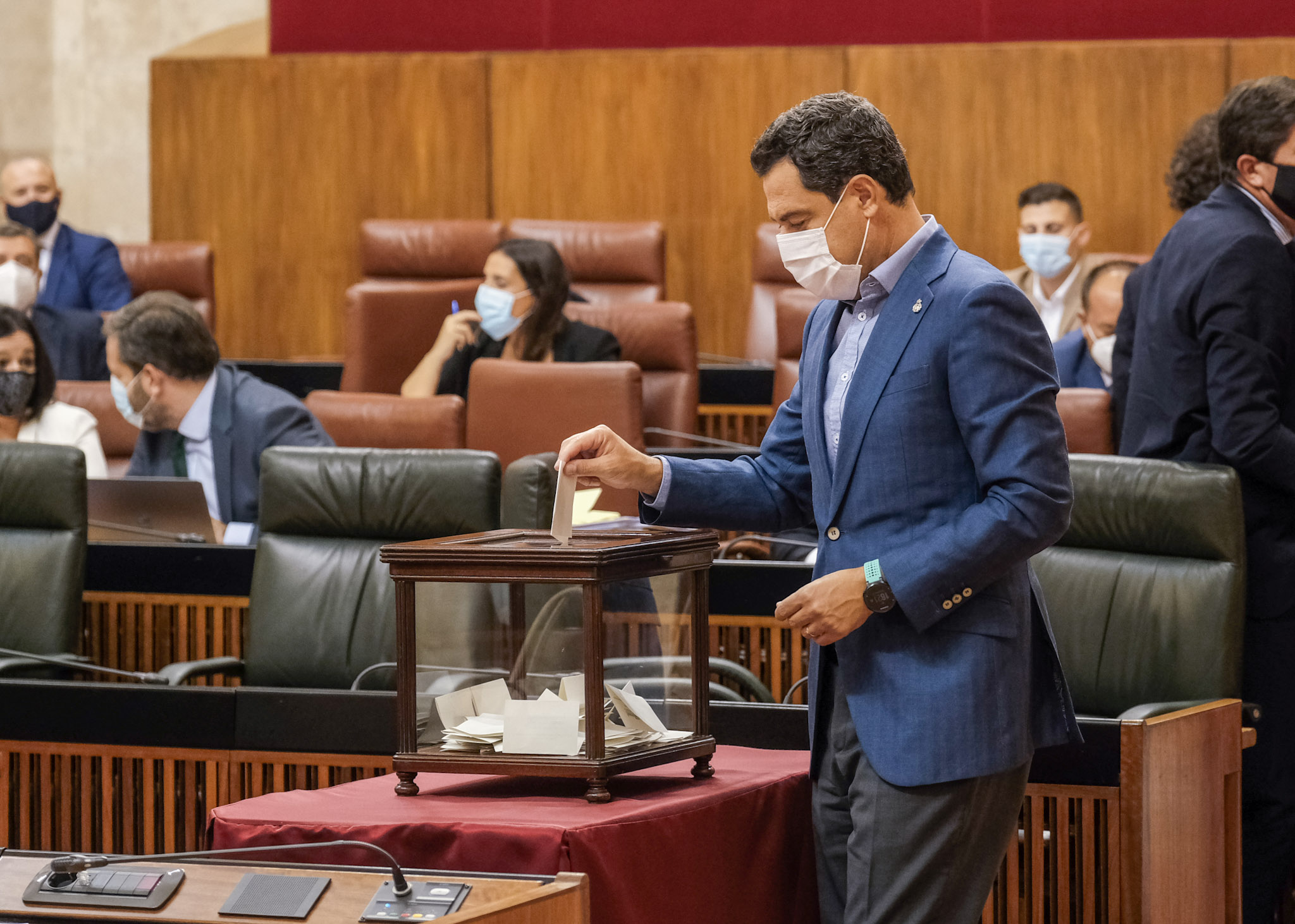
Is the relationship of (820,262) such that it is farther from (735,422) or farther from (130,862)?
(735,422)

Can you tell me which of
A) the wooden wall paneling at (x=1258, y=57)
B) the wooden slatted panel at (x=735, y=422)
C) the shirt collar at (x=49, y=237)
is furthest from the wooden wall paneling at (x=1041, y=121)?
the shirt collar at (x=49, y=237)

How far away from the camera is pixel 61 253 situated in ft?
17.6

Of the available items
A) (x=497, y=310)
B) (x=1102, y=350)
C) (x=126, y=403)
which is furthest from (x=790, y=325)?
(x=126, y=403)

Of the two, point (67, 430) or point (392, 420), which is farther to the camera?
point (67, 430)

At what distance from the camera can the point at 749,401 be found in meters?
4.68

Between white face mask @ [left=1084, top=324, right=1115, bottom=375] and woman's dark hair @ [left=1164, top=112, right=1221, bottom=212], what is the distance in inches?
39.7

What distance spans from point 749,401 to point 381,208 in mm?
2112

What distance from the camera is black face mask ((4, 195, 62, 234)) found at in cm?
541

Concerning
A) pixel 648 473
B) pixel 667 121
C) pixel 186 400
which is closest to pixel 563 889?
pixel 648 473

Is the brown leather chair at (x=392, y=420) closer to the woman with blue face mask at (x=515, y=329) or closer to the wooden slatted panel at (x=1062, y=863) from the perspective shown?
the woman with blue face mask at (x=515, y=329)

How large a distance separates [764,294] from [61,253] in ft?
7.64

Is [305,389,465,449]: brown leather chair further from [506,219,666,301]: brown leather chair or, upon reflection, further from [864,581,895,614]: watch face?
[864,581,895,614]: watch face

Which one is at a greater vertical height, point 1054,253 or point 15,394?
point 1054,253

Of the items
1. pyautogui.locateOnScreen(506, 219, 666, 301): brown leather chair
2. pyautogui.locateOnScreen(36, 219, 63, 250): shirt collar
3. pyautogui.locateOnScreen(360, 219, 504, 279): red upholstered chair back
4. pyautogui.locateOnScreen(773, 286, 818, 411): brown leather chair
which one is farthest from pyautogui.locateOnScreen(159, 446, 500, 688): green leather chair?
pyautogui.locateOnScreen(36, 219, 63, 250): shirt collar
